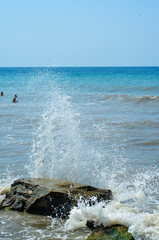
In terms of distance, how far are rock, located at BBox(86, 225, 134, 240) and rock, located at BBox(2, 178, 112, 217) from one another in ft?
2.99

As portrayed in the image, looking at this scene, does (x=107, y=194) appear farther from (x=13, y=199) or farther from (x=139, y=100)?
(x=139, y=100)

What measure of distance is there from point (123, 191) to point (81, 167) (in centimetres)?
121

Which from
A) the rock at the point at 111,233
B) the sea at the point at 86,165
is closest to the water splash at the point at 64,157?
the sea at the point at 86,165

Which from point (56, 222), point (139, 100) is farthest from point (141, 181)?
point (139, 100)

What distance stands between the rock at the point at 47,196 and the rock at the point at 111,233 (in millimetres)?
912

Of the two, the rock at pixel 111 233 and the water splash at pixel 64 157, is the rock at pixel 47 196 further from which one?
the water splash at pixel 64 157

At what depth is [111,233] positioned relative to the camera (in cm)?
540

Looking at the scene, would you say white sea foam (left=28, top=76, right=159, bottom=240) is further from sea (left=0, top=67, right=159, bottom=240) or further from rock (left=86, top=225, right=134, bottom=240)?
rock (left=86, top=225, right=134, bottom=240)

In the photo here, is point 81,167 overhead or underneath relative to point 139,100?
underneath

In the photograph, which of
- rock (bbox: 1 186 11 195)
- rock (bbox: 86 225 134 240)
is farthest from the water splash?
rock (bbox: 86 225 134 240)

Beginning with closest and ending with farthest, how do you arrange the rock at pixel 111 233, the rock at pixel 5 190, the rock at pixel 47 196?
the rock at pixel 111 233 < the rock at pixel 47 196 < the rock at pixel 5 190

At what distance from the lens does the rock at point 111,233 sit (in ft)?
17.3

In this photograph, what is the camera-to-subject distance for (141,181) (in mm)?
8320

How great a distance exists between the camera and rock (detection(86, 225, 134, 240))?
5.26m
